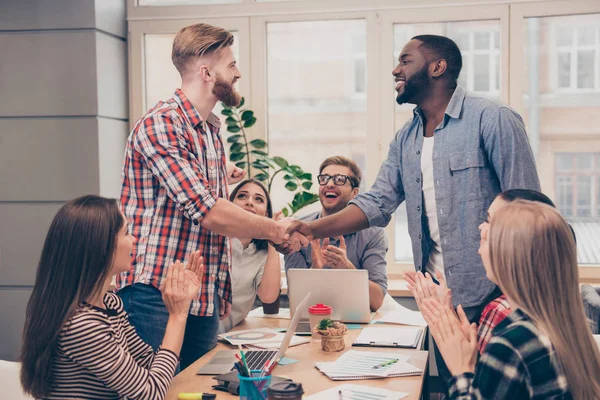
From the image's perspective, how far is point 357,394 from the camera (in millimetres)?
1842

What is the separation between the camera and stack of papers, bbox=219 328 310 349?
2453 millimetres

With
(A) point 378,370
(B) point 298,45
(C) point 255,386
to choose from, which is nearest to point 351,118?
(B) point 298,45

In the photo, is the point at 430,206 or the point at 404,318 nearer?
the point at 430,206

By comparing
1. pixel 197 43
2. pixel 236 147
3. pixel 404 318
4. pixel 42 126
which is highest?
pixel 197 43

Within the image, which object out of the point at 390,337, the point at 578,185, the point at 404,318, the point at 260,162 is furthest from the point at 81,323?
the point at 578,185

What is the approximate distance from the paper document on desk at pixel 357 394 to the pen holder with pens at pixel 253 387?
181 mm

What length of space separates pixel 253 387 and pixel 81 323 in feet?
1.45

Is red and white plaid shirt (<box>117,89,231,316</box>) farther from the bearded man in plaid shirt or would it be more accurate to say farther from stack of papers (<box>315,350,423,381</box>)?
stack of papers (<box>315,350,423,381</box>)

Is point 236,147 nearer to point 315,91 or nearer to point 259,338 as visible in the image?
point 315,91

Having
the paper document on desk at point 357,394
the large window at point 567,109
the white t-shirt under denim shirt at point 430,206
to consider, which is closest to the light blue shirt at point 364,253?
the white t-shirt under denim shirt at point 430,206

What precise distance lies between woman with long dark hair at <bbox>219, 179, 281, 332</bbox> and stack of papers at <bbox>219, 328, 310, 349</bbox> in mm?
461

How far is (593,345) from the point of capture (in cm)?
153

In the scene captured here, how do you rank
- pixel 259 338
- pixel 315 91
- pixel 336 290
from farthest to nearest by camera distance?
pixel 315 91, pixel 336 290, pixel 259 338

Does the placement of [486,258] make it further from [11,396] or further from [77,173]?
[77,173]
